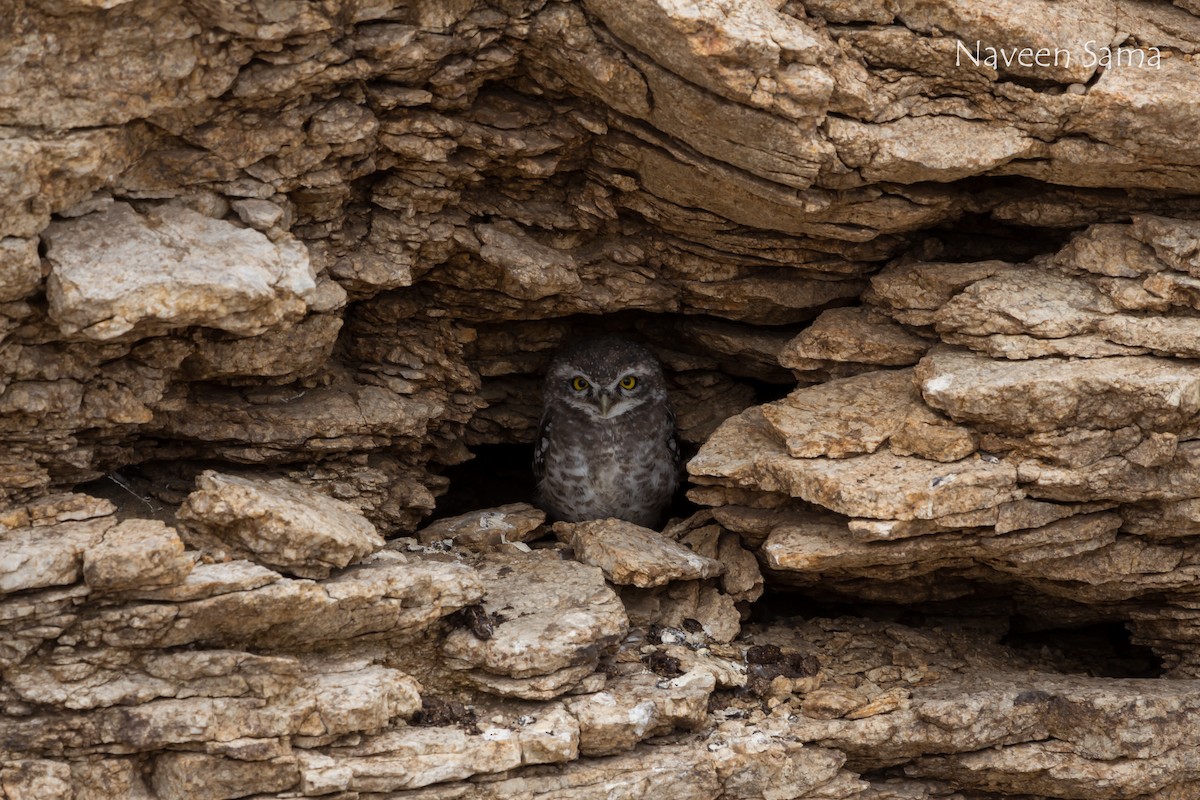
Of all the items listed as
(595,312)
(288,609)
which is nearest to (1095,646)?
(595,312)

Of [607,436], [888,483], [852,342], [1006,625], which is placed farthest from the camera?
[607,436]

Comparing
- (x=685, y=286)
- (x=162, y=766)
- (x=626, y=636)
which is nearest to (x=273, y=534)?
(x=162, y=766)

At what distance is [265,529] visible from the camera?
484cm

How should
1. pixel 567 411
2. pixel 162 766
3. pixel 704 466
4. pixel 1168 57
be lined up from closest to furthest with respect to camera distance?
pixel 162 766, pixel 1168 57, pixel 704 466, pixel 567 411

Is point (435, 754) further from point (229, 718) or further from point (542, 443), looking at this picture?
point (542, 443)

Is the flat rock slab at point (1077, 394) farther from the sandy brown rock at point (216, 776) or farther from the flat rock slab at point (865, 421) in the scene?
the sandy brown rock at point (216, 776)

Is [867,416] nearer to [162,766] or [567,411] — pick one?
[567,411]

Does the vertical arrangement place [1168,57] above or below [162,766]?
above

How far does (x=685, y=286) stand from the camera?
6586 mm

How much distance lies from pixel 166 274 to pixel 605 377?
125 inches

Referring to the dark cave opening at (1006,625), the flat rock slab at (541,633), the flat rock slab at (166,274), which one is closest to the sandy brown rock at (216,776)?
the flat rock slab at (541,633)

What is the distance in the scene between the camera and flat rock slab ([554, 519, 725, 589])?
5953mm

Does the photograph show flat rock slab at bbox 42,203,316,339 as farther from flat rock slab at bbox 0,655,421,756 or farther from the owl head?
the owl head

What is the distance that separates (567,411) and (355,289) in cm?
202
